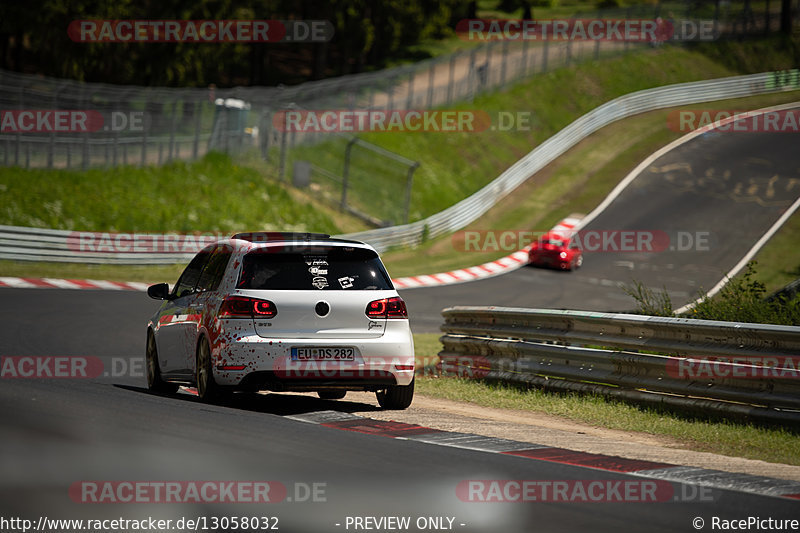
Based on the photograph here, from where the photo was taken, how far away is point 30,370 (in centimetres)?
1211

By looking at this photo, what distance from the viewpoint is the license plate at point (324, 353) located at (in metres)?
9.24

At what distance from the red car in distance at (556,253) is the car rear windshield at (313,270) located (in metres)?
25.2

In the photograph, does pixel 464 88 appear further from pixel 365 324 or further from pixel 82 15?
pixel 365 324

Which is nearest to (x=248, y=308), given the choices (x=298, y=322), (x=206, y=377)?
(x=298, y=322)

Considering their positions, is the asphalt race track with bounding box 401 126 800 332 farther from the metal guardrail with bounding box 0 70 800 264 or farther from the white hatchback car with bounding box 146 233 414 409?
the white hatchback car with bounding box 146 233 414 409

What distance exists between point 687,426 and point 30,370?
749 cm

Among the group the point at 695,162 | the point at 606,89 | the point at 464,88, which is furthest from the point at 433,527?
the point at 606,89

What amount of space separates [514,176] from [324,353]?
126ft

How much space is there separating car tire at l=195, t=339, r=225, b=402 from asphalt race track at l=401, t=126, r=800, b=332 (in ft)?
42.5

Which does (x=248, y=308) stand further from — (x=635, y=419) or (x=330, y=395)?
(x=635, y=419)

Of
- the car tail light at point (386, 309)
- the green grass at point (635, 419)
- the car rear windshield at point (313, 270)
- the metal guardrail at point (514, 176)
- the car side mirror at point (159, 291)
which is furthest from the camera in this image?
the metal guardrail at point (514, 176)

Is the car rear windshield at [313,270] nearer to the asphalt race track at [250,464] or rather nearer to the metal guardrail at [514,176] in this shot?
the asphalt race track at [250,464]

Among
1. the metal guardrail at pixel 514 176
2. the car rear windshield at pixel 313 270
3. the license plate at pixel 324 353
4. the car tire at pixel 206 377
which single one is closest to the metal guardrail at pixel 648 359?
the car rear windshield at pixel 313 270

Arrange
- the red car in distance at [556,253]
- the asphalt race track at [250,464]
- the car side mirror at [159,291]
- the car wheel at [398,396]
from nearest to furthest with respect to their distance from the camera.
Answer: the asphalt race track at [250,464] < the car wheel at [398,396] < the car side mirror at [159,291] < the red car in distance at [556,253]
